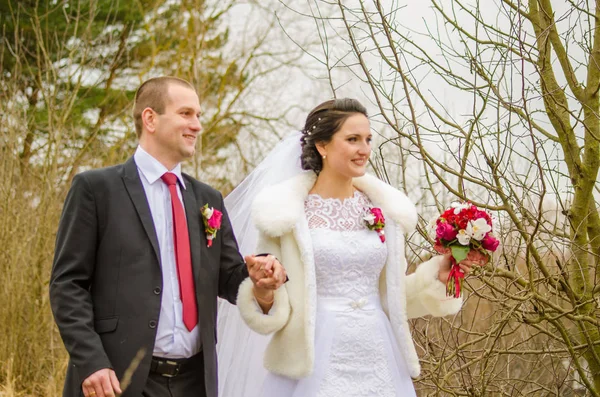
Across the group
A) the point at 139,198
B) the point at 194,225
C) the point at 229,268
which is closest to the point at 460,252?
the point at 229,268

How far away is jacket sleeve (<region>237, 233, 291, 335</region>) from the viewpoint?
13.0 feet

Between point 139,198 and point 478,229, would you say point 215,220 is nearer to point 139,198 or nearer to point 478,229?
point 139,198

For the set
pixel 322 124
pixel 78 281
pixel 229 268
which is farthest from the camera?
pixel 322 124

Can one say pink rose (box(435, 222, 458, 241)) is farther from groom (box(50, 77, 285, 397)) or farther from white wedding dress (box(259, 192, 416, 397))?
groom (box(50, 77, 285, 397))

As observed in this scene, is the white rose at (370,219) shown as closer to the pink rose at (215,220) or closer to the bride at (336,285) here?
the bride at (336,285)

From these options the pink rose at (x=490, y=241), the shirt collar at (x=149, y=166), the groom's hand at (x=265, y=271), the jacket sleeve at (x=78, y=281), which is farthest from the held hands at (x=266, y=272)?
the pink rose at (x=490, y=241)

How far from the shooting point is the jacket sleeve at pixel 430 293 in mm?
4152

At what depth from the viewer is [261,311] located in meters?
4.00

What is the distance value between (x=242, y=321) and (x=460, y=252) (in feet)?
4.22

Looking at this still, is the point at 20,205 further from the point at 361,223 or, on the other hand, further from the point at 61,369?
the point at 361,223

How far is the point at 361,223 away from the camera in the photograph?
14.0ft

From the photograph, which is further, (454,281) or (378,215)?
(378,215)

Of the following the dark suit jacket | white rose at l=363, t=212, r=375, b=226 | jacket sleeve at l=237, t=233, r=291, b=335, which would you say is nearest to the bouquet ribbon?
white rose at l=363, t=212, r=375, b=226

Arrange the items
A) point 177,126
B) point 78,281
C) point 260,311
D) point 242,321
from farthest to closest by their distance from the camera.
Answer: point 242,321, point 260,311, point 177,126, point 78,281
